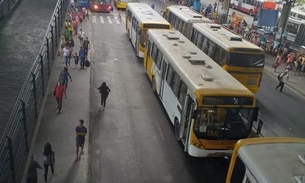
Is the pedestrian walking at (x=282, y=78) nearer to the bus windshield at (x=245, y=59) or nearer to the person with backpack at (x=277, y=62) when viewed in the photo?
the person with backpack at (x=277, y=62)

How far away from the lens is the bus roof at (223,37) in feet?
58.1

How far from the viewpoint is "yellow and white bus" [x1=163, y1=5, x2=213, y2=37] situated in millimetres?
24250

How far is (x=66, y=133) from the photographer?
13.6 meters

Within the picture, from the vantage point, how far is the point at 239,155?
775 centimetres

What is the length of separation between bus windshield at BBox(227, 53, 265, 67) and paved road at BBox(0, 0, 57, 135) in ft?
29.7

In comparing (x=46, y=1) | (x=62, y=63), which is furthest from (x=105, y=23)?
(x=62, y=63)

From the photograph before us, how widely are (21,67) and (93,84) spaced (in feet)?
24.6

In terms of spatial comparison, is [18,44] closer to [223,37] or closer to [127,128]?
[127,128]

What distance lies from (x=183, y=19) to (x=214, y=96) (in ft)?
49.3

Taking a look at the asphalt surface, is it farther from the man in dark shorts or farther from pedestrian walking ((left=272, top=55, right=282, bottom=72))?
pedestrian walking ((left=272, top=55, right=282, bottom=72))

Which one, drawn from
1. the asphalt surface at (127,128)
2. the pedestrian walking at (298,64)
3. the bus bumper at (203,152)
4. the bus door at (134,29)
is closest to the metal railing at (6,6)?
the asphalt surface at (127,128)

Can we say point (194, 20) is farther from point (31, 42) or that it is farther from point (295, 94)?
point (31, 42)

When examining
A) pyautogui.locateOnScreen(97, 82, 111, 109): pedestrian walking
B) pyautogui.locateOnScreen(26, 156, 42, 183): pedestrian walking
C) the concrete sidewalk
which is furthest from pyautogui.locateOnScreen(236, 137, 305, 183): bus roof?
pyautogui.locateOnScreen(97, 82, 111, 109): pedestrian walking

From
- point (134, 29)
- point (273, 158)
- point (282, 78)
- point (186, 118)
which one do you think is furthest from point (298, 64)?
point (273, 158)
